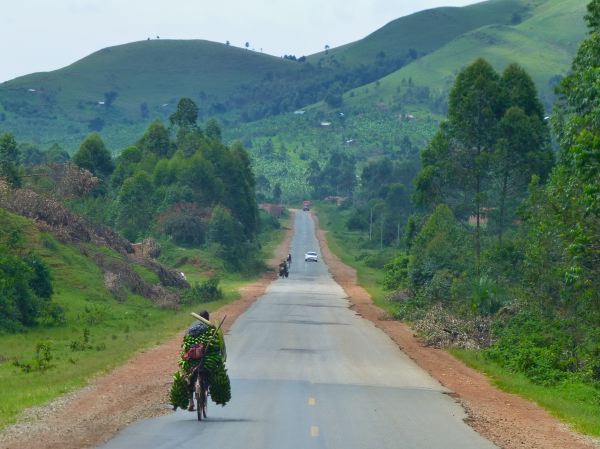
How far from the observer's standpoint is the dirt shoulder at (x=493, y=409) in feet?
59.9

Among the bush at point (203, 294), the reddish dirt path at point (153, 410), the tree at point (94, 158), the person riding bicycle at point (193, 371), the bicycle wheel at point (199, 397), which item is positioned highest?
the tree at point (94, 158)

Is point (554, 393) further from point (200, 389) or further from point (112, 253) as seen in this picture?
point (112, 253)

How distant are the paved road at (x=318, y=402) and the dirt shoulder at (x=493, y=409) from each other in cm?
41

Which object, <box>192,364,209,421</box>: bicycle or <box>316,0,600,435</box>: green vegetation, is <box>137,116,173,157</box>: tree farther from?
<box>192,364,209,421</box>: bicycle

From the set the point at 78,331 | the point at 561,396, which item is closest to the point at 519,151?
the point at 78,331

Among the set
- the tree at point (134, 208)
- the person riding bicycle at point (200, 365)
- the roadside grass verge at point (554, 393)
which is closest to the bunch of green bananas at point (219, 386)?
the person riding bicycle at point (200, 365)

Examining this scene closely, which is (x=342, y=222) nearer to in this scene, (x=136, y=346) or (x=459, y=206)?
(x=459, y=206)

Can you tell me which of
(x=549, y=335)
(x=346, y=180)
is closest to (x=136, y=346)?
(x=549, y=335)

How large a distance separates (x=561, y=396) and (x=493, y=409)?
4.01 metres

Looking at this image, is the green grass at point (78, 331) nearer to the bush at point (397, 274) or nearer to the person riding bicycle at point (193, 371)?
the person riding bicycle at point (193, 371)

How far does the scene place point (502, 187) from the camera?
5209 centimetres

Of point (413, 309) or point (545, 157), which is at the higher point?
point (545, 157)

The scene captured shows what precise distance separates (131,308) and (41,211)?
9.01 meters

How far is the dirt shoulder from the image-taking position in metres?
18.2
